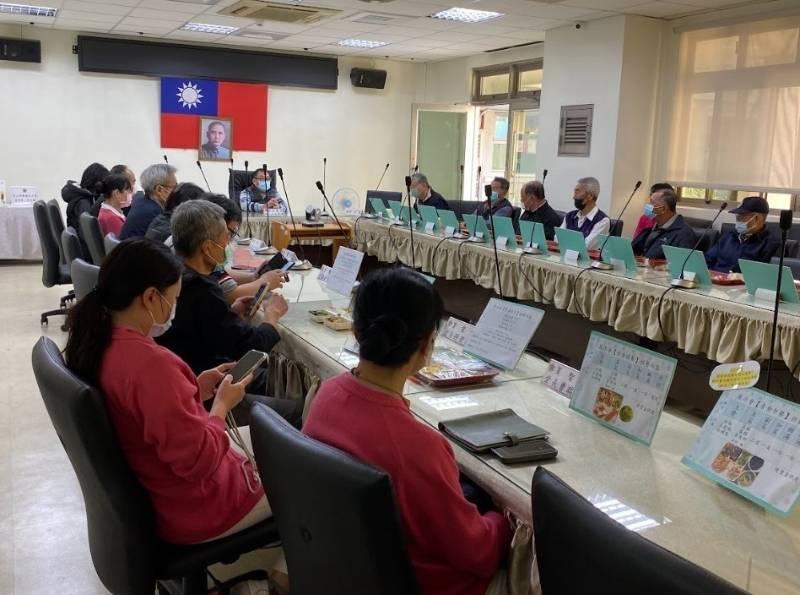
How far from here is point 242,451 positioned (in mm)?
1739

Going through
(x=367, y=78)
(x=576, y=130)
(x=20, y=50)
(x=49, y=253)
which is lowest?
(x=49, y=253)

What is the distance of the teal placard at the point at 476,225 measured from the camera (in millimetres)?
4961

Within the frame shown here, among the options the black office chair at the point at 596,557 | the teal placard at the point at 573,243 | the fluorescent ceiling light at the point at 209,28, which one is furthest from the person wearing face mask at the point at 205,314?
the fluorescent ceiling light at the point at 209,28

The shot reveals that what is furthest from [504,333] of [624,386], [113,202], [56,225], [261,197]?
[261,197]

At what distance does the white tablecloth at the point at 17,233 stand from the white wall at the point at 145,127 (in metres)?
0.96

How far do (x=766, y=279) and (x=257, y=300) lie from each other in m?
2.14

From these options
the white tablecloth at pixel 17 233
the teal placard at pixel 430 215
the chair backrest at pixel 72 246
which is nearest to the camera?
the chair backrest at pixel 72 246

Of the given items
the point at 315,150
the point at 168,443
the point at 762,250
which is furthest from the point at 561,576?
the point at 315,150

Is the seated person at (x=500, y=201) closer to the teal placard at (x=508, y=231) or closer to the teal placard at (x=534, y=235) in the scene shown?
the teal placard at (x=508, y=231)

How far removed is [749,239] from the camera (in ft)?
14.0

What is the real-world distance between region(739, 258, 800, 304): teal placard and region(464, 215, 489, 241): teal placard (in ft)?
6.47

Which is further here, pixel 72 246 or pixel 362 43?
pixel 362 43

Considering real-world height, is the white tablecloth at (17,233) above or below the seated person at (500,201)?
below

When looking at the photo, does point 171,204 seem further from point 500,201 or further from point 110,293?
point 500,201
